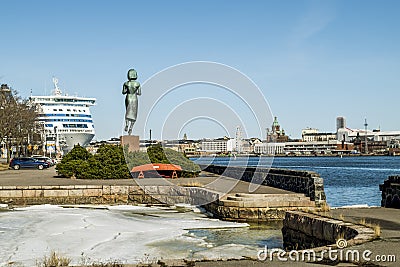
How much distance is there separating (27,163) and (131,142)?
23.4 metres

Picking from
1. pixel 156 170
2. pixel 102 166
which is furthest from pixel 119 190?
pixel 102 166

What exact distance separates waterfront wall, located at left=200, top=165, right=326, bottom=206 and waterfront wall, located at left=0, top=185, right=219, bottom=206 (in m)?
4.01

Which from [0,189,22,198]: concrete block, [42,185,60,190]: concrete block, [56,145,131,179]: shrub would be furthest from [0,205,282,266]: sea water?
[56,145,131,179]: shrub

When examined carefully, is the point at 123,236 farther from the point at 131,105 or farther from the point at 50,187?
the point at 131,105

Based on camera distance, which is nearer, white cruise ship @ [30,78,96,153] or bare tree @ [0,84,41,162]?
bare tree @ [0,84,41,162]

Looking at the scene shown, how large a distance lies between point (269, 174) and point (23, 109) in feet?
147

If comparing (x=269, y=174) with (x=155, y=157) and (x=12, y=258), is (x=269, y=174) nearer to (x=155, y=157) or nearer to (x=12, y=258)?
(x=155, y=157)

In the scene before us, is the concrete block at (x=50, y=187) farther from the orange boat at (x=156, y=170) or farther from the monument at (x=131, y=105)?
the monument at (x=131, y=105)

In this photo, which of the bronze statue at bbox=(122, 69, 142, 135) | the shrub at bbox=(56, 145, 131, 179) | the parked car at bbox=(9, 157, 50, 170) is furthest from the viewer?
the parked car at bbox=(9, 157, 50, 170)

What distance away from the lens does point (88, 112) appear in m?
105

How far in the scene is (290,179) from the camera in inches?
906

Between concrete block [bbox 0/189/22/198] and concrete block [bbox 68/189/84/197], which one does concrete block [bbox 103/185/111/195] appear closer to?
concrete block [bbox 68/189/84/197]

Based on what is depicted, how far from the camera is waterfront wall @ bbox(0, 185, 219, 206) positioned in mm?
25156

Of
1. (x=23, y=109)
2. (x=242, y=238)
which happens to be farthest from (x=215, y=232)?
(x=23, y=109)
